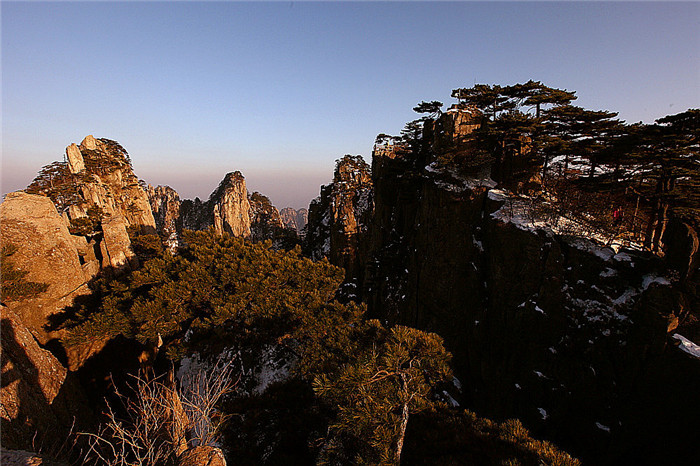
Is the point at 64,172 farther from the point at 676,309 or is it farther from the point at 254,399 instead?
the point at 676,309

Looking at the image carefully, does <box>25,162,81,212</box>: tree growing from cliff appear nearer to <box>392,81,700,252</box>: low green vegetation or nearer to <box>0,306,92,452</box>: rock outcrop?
<box>0,306,92,452</box>: rock outcrop

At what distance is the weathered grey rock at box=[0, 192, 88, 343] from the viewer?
12.9m

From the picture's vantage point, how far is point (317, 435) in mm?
7086

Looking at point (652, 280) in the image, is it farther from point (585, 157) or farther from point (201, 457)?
point (201, 457)

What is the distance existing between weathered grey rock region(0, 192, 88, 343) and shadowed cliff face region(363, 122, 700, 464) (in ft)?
72.4

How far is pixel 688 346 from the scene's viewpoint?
9898mm

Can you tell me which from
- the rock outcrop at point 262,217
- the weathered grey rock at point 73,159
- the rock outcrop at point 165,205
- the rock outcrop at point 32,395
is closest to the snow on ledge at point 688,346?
the rock outcrop at point 32,395

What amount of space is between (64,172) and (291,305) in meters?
35.7

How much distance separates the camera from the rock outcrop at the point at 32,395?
21.8 feet

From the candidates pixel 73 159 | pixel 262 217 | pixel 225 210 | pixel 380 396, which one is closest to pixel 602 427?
pixel 380 396

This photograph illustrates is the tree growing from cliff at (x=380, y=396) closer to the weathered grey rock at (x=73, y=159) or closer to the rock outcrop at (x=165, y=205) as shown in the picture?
the weathered grey rock at (x=73, y=159)

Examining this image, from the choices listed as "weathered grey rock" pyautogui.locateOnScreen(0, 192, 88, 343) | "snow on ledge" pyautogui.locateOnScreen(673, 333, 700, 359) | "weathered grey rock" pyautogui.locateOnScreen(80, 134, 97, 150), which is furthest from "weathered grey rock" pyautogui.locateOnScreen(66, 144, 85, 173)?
"snow on ledge" pyautogui.locateOnScreen(673, 333, 700, 359)

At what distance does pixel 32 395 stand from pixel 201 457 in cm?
745

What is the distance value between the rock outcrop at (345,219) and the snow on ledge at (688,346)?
24.4m
